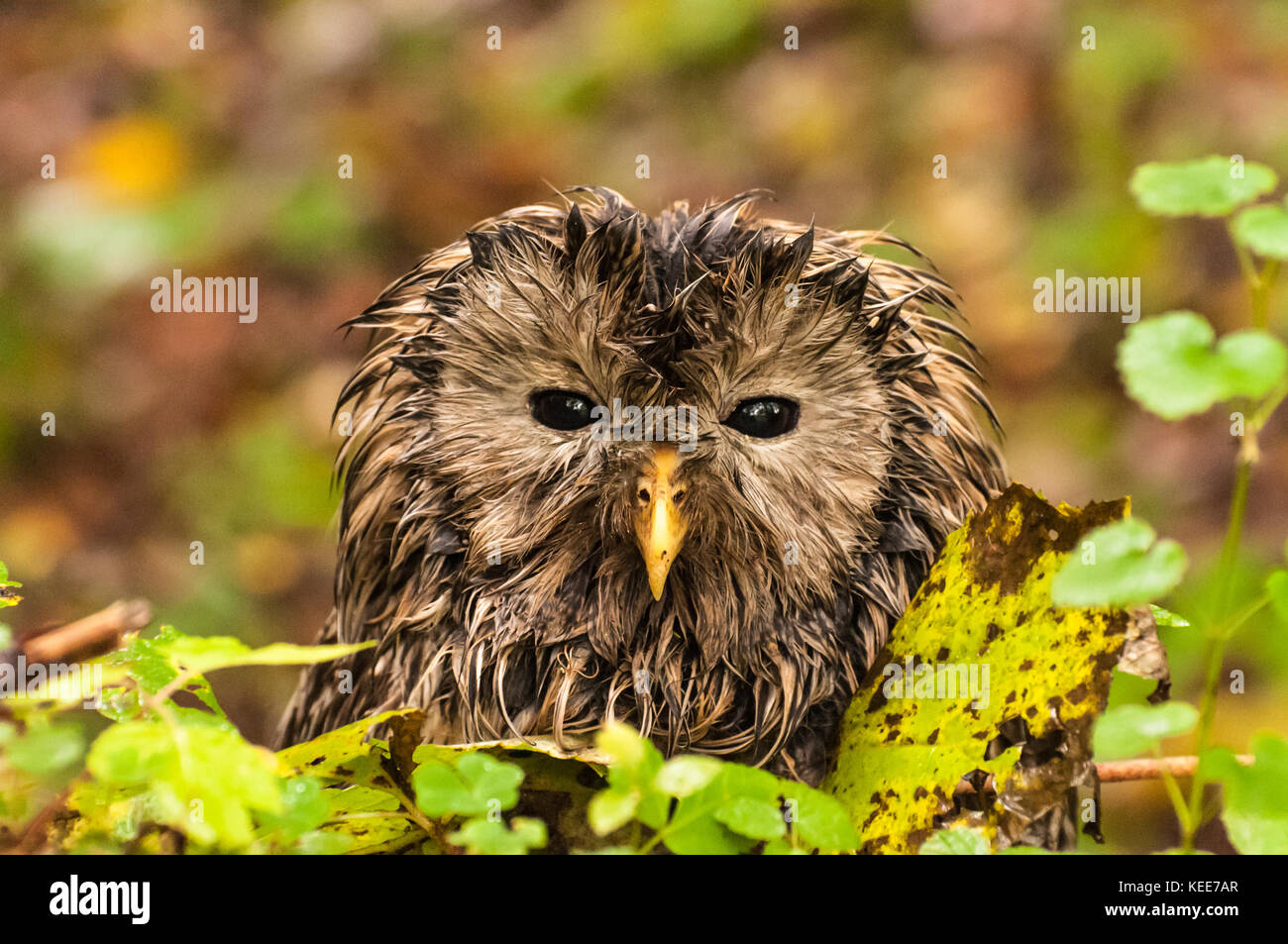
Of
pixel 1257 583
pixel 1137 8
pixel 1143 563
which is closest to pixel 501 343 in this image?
pixel 1143 563

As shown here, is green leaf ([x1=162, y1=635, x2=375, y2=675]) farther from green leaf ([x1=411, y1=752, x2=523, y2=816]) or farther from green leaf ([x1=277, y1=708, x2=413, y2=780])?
green leaf ([x1=277, y1=708, x2=413, y2=780])

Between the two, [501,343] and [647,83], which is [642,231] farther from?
[647,83]

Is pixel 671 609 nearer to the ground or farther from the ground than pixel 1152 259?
nearer to the ground

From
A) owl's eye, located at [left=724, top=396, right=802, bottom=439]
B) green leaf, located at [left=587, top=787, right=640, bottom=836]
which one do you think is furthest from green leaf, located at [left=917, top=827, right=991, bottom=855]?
owl's eye, located at [left=724, top=396, right=802, bottom=439]

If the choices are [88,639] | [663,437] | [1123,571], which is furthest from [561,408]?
[1123,571]

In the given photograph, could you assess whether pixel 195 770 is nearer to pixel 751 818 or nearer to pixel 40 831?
pixel 40 831
